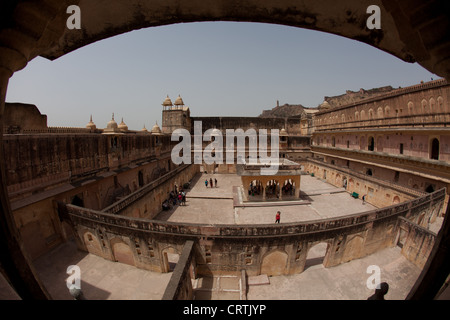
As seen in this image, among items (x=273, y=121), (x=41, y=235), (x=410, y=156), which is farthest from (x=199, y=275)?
(x=273, y=121)

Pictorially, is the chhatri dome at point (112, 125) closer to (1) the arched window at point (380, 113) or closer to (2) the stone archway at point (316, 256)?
(2) the stone archway at point (316, 256)

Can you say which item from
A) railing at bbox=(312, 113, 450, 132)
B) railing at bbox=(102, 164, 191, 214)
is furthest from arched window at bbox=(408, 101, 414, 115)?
railing at bbox=(102, 164, 191, 214)

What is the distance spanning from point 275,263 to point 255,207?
756cm

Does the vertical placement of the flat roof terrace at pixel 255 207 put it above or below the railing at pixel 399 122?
below

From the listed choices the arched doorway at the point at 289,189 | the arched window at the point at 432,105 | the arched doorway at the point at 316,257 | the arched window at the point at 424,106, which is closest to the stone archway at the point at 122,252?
the arched doorway at the point at 316,257

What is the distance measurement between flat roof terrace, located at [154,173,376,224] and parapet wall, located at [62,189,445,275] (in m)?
4.58

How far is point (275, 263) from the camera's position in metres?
8.24

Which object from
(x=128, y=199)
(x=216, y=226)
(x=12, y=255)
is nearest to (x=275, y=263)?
(x=216, y=226)

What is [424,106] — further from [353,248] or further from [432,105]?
[353,248]

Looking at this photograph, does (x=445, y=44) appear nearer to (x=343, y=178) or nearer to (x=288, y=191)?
(x=288, y=191)

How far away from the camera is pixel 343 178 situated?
810 inches

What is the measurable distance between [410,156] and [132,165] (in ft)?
74.8

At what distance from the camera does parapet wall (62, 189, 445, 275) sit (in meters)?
7.98

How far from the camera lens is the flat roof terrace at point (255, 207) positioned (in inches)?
540
